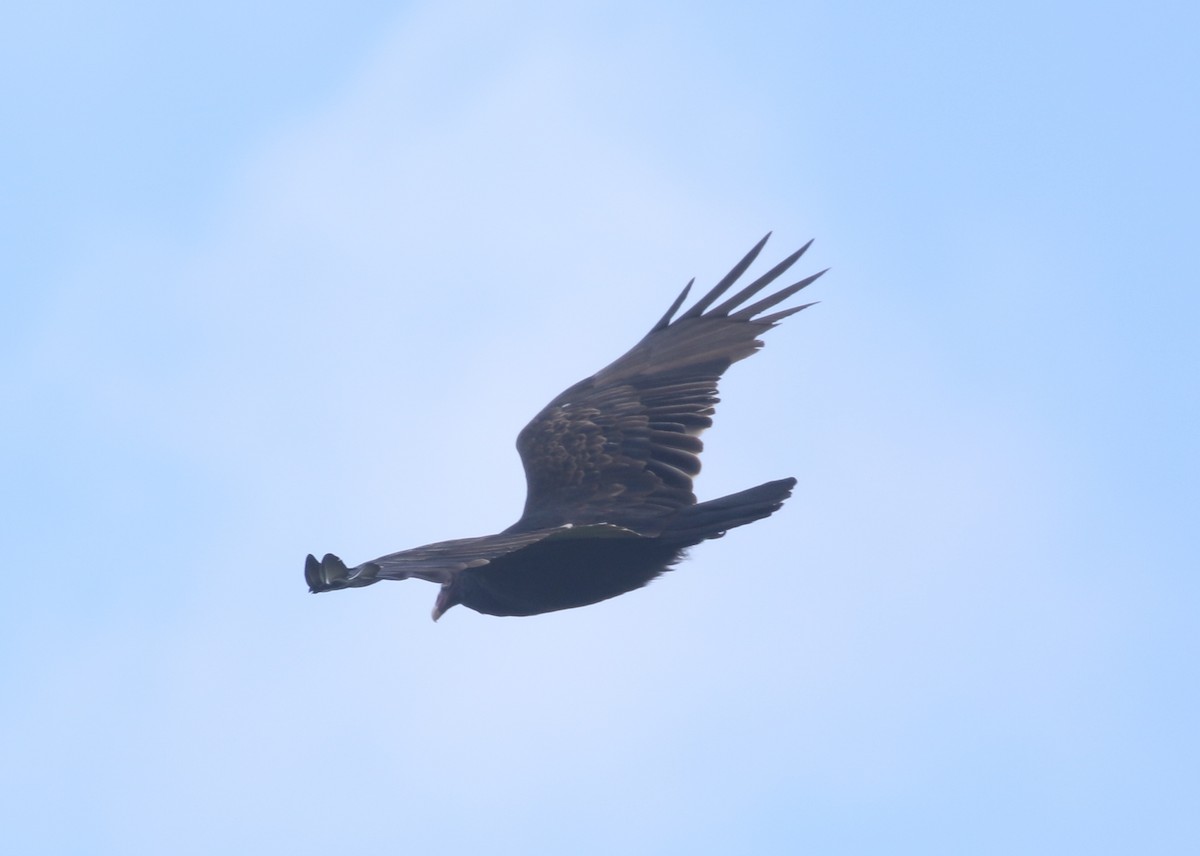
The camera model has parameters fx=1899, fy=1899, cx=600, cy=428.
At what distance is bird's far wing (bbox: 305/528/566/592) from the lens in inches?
325

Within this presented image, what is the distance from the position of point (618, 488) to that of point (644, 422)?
0.64 metres

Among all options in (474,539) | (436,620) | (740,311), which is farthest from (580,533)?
(740,311)

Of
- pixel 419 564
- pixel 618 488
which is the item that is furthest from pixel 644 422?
pixel 419 564

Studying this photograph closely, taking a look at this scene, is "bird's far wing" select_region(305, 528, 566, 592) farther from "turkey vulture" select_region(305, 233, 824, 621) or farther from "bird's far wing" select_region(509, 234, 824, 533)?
"bird's far wing" select_region(509, 234, 824, 533)

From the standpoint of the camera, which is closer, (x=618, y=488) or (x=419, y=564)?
(x=419, y=564)

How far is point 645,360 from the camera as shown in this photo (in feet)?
41.4

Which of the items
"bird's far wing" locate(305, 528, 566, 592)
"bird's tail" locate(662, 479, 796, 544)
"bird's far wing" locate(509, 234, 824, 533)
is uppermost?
"bird's far wing" locate(509, 234, 824, 533)

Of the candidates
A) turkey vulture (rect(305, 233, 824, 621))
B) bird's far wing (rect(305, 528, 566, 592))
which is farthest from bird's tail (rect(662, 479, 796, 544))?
bird's far wing (rect(305, 528, 566, 592))

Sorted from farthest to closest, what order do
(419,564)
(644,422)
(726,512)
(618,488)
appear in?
(644,422) → (618,488) → (726,512) → (419,564)

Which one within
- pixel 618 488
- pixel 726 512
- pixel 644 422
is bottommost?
pixel 726 512

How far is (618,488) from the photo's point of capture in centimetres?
1143

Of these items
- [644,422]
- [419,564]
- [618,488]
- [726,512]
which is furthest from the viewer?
[644,422]

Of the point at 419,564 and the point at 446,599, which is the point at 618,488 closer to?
the point at 446,599

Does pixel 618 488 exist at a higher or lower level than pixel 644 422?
lower
